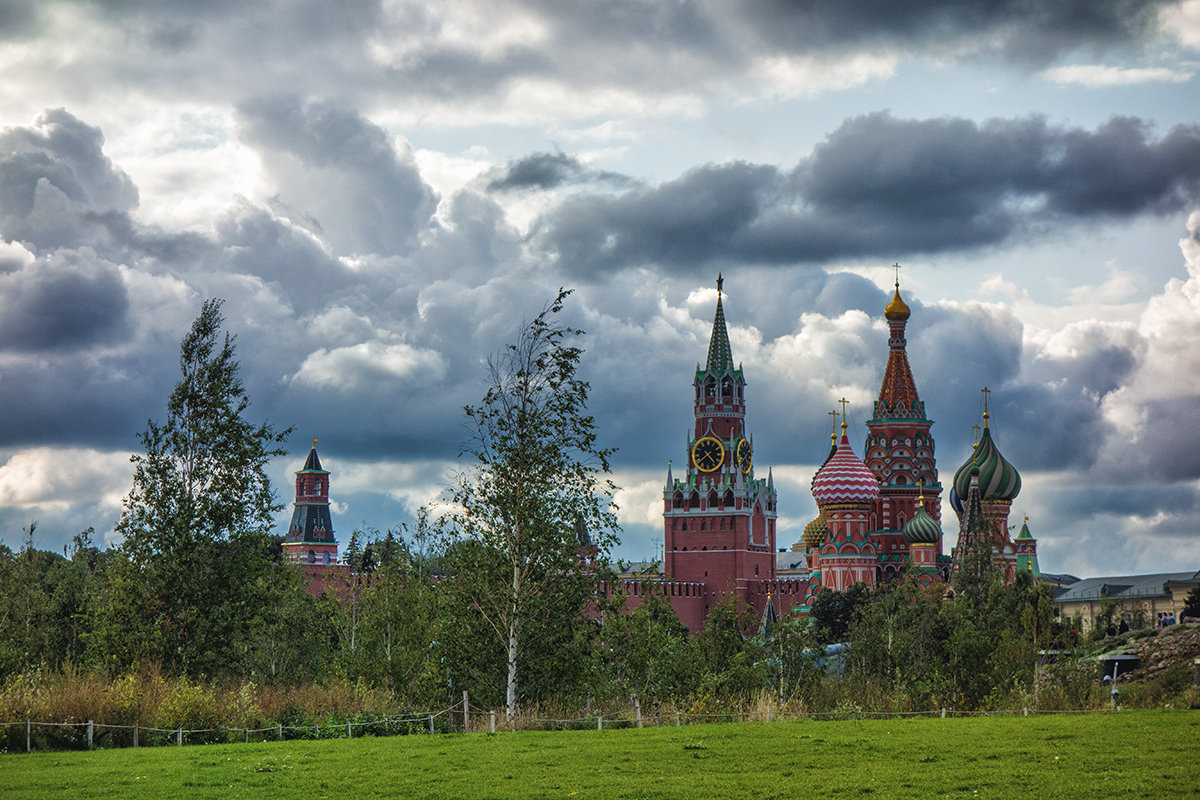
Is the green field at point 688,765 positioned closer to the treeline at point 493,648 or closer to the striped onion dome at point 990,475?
the treeline at point 493,648

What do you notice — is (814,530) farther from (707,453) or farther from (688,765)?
(688,765)

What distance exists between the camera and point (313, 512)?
18925 cm

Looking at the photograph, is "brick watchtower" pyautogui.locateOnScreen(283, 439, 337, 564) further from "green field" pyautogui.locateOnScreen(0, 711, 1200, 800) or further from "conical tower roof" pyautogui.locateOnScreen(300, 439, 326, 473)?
"green field" pyautogui.locateOnScreen(0, 711, 1200, 800)

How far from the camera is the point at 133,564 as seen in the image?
33844 mm

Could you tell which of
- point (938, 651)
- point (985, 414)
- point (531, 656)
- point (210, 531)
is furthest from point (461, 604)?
point (985, 414)

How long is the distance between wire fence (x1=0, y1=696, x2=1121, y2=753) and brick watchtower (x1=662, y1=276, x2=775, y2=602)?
11084cm

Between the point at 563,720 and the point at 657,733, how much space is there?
3.73 m

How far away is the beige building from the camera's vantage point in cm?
14312

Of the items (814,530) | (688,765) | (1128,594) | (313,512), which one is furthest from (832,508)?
(688,765)

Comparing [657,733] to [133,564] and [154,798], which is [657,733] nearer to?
[154,798]

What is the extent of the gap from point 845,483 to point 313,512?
9245 cm

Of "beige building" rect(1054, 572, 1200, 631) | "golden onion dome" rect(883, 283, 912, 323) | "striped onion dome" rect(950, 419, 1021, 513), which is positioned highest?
"golden onion dome" rect(883, 283, 912, 323)

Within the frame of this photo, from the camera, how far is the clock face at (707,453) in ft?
479

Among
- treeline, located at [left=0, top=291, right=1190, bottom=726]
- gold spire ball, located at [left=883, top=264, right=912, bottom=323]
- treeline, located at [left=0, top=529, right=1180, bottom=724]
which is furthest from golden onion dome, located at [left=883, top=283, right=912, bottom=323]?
treeline, located at [left=0, top=291, right=1190, bottom=726]
